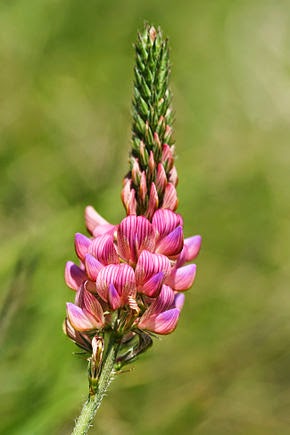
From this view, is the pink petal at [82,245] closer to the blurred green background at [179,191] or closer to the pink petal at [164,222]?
the pink petal at [164,222]

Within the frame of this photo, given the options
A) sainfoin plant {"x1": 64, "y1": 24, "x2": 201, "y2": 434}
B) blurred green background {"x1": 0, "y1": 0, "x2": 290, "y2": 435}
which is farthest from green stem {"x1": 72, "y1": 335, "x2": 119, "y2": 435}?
blurred green background {"x1": 0, "y1": 0, "x2": 290, "y2": 435}

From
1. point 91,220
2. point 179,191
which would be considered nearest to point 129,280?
point 91,220

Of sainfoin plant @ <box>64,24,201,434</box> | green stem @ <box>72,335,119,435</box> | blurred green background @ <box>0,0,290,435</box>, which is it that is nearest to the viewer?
green stem @ <box>72,335,119,435</box>

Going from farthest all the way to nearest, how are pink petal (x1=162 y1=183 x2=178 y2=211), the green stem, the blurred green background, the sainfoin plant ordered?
1. the blurred green background
2. pink petal (x1=162 y1=183 x2=178 y2=211)
3. the sainfoin plant
4. the green stem

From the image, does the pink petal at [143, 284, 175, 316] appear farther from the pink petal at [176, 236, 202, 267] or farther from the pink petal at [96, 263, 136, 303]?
the pink petal at [176, 236, 202, 267]

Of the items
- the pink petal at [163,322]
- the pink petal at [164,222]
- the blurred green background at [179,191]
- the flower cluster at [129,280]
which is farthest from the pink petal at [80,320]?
the blurred green background at [179,191]

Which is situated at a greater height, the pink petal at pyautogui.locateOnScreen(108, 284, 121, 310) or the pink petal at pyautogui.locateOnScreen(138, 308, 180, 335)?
the pink petal at pyautogui.locateOnScreen(108, 284, 121, 310)
